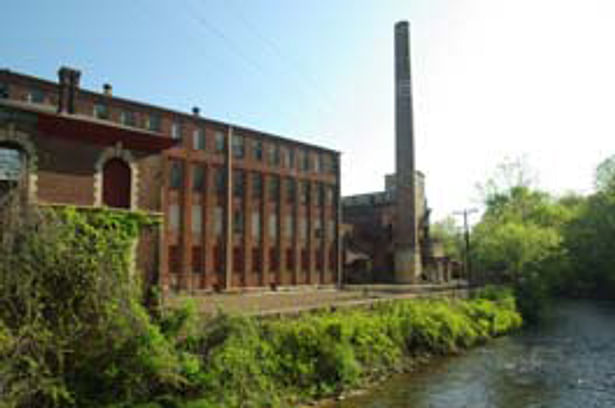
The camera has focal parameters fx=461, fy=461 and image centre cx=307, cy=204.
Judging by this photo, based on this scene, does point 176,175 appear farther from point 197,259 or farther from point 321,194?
point 321,194

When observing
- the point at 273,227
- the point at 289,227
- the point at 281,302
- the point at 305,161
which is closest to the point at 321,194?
the point at 305,161

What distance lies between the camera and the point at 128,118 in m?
31.6

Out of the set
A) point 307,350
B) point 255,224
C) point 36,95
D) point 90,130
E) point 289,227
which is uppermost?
point 36,95

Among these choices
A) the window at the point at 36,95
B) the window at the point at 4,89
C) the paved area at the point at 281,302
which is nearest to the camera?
the paved area at the point at 281,302

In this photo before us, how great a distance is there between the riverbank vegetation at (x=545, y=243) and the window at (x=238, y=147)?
21408 mm

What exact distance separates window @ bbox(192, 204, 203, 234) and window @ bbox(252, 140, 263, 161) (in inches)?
270

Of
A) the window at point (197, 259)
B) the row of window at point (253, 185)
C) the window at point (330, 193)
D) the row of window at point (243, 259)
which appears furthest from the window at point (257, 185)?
the window at point (330, 193)

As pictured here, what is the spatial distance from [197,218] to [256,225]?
5592 millimetres

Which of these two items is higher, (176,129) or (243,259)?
(176,129)

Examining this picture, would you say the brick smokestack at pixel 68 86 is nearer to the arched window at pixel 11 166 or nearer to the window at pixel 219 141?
the arched window at pixel 11 166

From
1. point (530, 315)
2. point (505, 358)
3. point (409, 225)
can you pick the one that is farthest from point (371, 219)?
point (505, 358)

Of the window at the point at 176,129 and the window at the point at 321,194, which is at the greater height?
the window at the point at 176,129

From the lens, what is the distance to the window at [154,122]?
1280 inches

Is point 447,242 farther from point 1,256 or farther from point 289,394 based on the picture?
point 1,256
